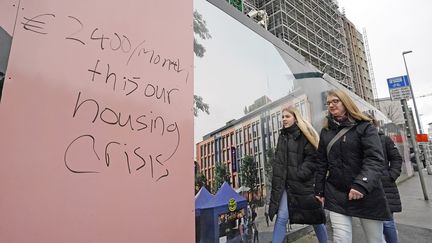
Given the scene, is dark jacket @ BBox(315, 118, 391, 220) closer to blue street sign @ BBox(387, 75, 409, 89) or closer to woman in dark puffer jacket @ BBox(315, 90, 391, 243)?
woman in dark puffer jacket @ BBox(315, 90, 391, 243)

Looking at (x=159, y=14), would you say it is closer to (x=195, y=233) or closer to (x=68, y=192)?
(x=68, y=192)

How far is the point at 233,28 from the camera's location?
2.46 metres

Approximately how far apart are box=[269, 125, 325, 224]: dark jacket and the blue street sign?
281 inches

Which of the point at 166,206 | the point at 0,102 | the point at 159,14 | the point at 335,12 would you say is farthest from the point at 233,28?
the point at 335,12

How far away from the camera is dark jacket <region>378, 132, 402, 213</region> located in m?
2.67

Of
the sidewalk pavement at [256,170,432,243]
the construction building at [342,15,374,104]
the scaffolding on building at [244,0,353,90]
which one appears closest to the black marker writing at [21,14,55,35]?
the sidewalk pavement at [256,170,432,243]

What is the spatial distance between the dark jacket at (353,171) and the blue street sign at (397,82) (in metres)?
7.28

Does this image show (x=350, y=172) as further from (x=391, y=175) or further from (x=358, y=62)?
(x=358, y=62)

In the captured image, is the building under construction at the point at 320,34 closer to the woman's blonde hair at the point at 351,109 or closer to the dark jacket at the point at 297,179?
the dark jacket at the point at 297,179

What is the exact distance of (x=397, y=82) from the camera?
7.84 meters

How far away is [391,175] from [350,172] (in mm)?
1194

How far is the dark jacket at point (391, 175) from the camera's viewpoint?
8.75 feet

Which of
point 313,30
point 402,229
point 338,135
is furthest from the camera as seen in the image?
point 313,30

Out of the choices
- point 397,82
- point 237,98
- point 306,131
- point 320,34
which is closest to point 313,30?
point 320,34
